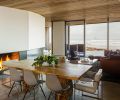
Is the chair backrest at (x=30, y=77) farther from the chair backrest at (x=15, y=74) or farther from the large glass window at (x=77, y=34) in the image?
the large glass window at (x=77, y=34)

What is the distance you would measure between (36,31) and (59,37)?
2.58 metres

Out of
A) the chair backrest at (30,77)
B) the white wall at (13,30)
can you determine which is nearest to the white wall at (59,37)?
the white wall at (13,30)

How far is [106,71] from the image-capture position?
18.7 ft

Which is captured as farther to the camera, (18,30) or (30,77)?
(18,30)

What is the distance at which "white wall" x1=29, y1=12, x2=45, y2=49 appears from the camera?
6281mm

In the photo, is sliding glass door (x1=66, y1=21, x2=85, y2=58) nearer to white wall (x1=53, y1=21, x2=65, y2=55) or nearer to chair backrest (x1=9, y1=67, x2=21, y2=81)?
white wall (x1=53, y1=21, x2=65, y2=55)

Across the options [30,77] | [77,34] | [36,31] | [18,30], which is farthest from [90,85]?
[77,34]

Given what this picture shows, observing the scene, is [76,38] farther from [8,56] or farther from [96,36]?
[8,56]

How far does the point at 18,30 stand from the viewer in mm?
5758

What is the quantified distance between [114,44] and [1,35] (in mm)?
7959

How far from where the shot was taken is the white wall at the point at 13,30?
520 centimetres

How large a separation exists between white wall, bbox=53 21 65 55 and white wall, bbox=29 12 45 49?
1.96m

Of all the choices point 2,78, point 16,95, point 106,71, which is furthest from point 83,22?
point 16,95

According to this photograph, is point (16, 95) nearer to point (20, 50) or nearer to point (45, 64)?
point (45, 64)
